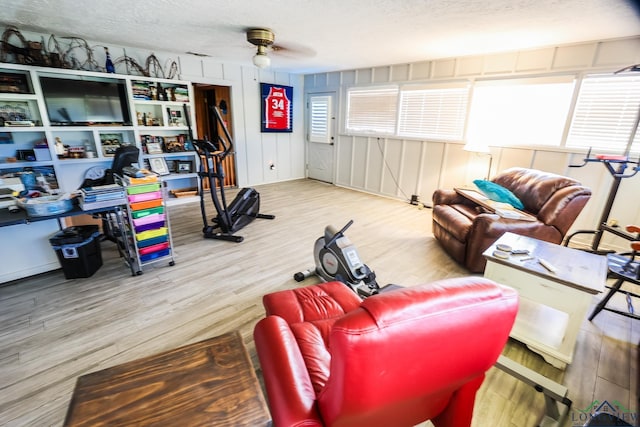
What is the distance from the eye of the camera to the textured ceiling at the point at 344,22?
2.33 metres

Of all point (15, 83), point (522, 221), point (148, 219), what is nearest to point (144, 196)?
point (148, 219)

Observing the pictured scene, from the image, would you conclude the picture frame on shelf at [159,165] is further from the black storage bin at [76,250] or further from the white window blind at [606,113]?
the white window blind at [606,113]

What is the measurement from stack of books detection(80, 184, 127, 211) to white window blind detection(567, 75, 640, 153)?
5075 millimetres

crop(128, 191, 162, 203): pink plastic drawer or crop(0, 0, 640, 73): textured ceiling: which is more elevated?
crop(0, 0, 640, 73): textured ceiling

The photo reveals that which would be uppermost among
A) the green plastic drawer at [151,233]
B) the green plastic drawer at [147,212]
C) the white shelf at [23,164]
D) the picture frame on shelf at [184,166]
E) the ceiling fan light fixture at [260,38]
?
the ceiling fan light fixture at [260,38]

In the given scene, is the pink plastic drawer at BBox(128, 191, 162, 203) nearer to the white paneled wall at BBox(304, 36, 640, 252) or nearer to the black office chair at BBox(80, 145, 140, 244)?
the black office chair at BBox(80, 145, 140, 244)

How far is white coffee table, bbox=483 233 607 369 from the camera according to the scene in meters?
1.65

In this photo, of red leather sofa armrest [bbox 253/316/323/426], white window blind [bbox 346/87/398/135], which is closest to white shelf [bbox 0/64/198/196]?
white window blind [bbox 346/87/398/135]

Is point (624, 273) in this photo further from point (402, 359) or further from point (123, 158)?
point (123, 158)

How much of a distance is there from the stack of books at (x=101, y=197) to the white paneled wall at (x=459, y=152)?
14.2 feet

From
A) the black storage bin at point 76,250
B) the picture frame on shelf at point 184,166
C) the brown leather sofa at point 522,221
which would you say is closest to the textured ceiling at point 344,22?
the brown leather sofa at point 522,221

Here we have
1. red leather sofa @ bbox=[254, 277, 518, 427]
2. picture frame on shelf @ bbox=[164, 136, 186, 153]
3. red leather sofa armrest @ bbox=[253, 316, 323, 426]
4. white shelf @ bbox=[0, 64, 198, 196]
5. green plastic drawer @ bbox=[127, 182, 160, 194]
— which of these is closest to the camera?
red leather sofa @ bbox=[254, 277, 518, 427]

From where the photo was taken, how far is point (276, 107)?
20.0 ft

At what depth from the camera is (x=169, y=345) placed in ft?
6.17
